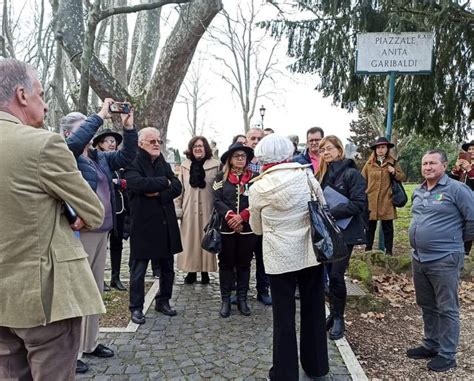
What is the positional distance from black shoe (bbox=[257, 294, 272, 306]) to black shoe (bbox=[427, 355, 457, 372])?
1883mm

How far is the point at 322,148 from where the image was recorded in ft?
14.1

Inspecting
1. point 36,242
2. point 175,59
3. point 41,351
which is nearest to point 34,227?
point 36,242

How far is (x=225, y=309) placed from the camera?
4.74 meters

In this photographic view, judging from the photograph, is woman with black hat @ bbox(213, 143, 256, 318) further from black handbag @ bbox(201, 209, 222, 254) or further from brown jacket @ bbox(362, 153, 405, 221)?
brown jacket @ bbox(362, 153, 405, 221)

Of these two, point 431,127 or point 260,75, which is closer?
point 431,127

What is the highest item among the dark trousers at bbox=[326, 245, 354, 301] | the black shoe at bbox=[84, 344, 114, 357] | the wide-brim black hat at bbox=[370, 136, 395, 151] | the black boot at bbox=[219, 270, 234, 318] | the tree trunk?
the tree trunk

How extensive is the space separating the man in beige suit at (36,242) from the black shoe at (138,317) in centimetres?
249

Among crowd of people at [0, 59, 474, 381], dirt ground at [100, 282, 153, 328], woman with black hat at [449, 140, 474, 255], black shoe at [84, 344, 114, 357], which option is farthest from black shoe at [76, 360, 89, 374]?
woman with black hat at [449, 140, 474, 255]

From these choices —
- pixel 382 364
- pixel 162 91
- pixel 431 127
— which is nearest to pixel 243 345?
pixel 382 364

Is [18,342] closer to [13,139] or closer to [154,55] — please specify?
[13,139]

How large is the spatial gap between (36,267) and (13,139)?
1.78 feet

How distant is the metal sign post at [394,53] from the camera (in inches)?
262

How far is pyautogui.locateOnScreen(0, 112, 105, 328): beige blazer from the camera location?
178 cm

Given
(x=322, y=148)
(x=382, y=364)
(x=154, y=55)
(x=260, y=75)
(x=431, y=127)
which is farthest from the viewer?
(x=260, y=75)
